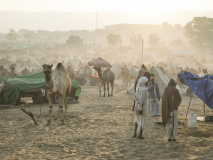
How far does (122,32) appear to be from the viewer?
17012 centimetres

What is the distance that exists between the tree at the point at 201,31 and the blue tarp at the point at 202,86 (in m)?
75.6

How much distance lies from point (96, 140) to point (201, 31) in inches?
3134

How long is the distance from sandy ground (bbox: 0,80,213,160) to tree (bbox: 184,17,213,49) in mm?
74456

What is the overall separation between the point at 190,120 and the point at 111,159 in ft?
12.1

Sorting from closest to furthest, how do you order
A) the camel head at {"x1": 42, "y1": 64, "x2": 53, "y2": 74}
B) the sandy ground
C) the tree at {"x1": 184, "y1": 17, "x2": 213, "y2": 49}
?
the sandy ground → the camel head at {"x1": 42, "y1": 64, "x2": 53, "y2": 74} → the tree at {"x1": 184, "y1": 17, "x2": 213, "y2": 49}

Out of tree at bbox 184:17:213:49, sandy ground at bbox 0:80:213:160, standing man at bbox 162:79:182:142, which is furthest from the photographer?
tree at bbox 184:17:213:49

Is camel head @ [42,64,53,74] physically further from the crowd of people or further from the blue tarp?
the blue tarp

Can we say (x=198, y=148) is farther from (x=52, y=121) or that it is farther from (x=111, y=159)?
(x=52, y=121)

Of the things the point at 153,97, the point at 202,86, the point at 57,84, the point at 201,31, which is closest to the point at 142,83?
the point at 202,86

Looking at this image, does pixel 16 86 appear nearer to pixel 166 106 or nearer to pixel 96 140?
pixel 96 140

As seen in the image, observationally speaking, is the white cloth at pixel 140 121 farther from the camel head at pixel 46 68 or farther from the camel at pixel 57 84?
the camel head at pixel 46 68

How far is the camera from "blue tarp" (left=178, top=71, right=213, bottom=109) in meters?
9.90

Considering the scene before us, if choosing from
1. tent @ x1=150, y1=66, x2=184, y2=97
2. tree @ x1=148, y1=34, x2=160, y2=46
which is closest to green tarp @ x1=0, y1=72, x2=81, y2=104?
tent @ x1=150, y1=66, x2=184, y2=97

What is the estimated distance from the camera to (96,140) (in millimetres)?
8602
